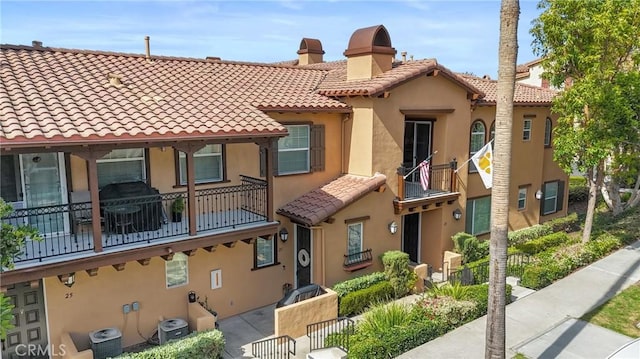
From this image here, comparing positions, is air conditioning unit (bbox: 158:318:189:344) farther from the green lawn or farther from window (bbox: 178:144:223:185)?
the green lawn

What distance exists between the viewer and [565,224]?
22.8m

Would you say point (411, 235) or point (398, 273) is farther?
point (411, 235)

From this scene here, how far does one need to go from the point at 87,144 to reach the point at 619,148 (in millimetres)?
21189

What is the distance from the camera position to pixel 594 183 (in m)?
19.1

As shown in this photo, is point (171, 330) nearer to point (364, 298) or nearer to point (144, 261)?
point (144, 261)

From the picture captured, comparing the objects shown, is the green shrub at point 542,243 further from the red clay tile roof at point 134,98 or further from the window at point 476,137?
the red clay tile roof at point 134,98

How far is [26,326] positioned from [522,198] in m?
20.4

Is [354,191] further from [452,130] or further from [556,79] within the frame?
[556,79]

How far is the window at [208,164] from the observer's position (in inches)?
554

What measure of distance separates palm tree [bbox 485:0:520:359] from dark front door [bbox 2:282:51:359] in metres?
10.9

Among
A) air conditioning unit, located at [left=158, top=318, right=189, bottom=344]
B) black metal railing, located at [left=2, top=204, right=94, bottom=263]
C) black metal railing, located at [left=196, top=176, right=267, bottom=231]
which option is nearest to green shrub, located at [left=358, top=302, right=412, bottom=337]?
black metal railing, located at [left=196, top=176, right=267, bottom=231]

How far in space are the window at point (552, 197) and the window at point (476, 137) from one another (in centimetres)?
585

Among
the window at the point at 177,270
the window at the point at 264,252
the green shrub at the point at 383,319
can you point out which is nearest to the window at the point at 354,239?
the window at the point at 264,252
